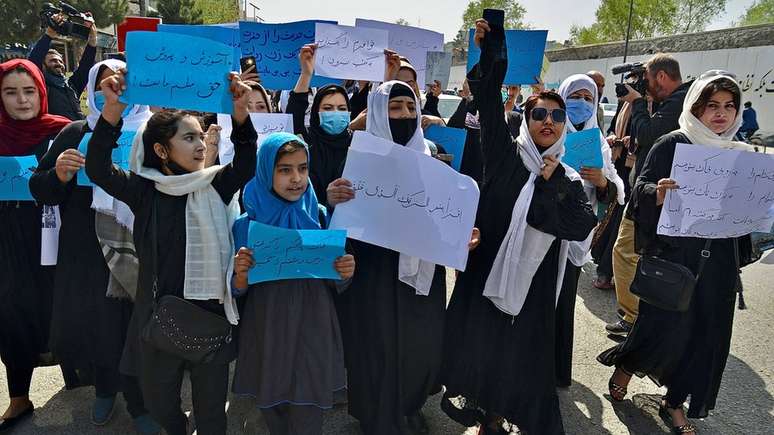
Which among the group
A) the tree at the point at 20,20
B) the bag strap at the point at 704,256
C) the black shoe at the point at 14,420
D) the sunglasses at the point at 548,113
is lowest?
the black shoe at the point at 14,420

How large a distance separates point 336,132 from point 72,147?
1264 millimetres

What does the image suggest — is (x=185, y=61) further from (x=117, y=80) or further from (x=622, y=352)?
(x=622, y=352)

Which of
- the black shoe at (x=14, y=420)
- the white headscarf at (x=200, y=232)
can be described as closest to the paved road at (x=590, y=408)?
the black shoe at (x=14, y=420)

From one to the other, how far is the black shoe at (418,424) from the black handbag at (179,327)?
1.12 meters

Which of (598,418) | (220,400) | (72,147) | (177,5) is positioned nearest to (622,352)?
(598,418)

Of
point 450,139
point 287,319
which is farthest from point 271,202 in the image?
point 450,139

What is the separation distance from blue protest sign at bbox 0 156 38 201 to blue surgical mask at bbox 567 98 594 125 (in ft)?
10.4

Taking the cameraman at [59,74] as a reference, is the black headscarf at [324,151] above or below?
below

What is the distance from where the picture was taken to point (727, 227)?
250 cm

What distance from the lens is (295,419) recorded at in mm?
2229

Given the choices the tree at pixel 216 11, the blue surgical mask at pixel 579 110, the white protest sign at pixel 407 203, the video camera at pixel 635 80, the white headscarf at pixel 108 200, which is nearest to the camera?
the white protest sign at pixel 407 203

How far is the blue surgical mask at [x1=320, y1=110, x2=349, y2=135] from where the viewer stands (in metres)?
2.69

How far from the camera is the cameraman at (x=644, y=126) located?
3.57 metres

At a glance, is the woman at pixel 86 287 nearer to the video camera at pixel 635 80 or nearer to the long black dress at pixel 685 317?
the long black dress at pixel 685 317
